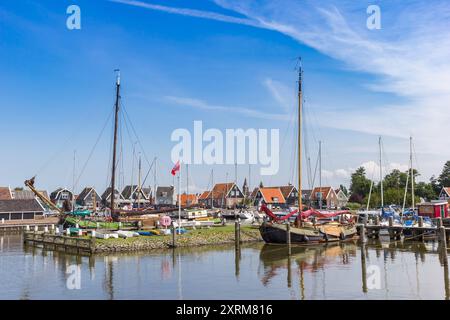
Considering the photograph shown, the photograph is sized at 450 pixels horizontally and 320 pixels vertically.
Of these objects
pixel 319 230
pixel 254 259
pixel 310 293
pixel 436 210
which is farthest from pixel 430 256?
pixel 436 210

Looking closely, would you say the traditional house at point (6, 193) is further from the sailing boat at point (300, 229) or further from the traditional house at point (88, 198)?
the sailing boat at point (300, 229)

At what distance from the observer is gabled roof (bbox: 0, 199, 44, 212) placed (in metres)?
73.9

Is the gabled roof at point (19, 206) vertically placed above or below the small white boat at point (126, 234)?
above

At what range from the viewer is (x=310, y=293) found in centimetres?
2556

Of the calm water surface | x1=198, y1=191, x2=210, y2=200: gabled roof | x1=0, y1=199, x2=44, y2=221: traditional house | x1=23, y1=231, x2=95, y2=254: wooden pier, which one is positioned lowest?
the calm water surface

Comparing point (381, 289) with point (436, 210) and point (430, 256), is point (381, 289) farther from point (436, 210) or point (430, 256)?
point (436, 210)

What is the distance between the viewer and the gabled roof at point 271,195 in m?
116

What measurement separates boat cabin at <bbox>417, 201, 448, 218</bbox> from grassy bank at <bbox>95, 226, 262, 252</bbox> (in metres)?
26.4

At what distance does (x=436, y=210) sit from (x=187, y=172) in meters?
53.3

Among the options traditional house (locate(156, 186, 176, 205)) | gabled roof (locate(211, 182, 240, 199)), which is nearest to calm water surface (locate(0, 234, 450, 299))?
gabled roof (locate(211, 182, 240, 199))

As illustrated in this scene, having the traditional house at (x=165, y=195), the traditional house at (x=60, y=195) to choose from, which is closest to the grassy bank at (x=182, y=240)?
the traditional house at (x=165, y=195)

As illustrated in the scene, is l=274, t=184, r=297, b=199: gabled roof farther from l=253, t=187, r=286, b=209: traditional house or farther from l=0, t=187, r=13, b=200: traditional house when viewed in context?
l=0, t=187, r=13, b=200: traditional house

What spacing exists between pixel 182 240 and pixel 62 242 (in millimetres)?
11638

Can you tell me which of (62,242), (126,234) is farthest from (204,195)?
(62,242)
